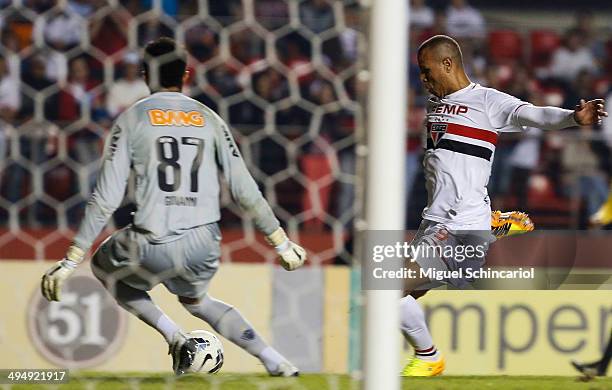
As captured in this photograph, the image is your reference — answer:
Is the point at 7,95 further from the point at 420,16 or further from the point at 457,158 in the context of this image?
the point at 420,16

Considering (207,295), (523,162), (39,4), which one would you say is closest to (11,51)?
(39,4)

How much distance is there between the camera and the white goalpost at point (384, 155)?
2.13 m

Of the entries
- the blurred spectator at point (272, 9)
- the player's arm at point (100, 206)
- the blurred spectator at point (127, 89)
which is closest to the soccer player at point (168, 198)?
the player's arm at point (100, 206)

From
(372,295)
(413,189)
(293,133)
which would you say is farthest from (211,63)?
(372,295)

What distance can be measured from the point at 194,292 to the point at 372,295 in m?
1.37

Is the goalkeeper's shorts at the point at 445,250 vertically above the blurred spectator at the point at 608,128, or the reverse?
the blurred spectator at the point at 608,128

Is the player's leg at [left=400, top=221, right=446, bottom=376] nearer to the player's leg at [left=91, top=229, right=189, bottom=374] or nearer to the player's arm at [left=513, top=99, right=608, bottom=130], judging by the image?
the player's arm at [left=513, top=99, right=608, bottom=130]

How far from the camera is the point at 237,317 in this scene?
3.55m

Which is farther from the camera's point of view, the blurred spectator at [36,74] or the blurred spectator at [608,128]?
the blurred spectator at [608,128]

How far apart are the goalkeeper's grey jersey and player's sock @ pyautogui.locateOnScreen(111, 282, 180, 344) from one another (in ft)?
0.80

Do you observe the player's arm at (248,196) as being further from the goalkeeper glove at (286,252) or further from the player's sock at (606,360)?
the player's sock at (606,360)

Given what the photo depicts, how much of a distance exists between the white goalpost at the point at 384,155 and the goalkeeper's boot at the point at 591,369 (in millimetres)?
1799

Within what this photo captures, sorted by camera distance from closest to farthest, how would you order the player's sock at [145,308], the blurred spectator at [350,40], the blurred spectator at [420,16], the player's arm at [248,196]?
the player's arm at [248,196], the player's sock at [145,308], the blurred spectator at [350,40], the blurred spectator at [420,16]

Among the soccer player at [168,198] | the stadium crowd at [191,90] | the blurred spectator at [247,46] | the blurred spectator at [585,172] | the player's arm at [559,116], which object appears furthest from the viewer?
the blurred spectator at [585,172]
